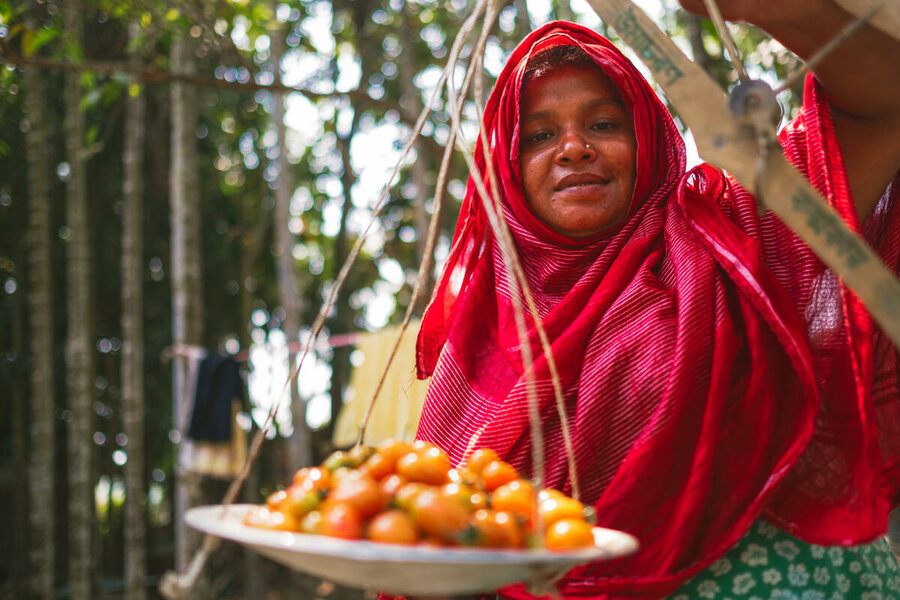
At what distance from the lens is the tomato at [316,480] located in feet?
3.18

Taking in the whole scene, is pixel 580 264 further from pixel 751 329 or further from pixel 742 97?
pixel 742 97

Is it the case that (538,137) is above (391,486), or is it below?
above

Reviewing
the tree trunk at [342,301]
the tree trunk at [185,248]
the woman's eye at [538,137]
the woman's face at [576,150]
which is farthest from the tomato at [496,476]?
the tree trunk at [342,301]

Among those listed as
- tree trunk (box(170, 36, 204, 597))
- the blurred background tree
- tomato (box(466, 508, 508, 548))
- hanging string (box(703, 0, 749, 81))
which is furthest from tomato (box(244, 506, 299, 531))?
tree trunk (box(170, 36, 204, 597))

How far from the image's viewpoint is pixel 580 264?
1.40m

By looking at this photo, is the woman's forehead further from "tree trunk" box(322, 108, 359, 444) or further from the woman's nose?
"tree trunk" box(322, 108, 359, 444)

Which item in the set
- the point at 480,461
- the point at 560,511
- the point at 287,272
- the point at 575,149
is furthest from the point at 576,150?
the point at 287,272

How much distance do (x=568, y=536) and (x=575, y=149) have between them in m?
0.81

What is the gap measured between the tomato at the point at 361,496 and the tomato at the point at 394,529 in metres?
0.03

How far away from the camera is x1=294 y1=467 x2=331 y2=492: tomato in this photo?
3.18ft

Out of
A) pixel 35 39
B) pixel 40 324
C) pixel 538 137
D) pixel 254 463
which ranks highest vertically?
pixel 35 39

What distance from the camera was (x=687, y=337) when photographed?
1112 millimetres

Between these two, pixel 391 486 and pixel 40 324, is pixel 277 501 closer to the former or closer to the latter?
pixel 391 486

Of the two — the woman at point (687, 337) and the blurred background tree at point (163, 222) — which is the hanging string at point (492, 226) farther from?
the blurred background tree at point (163, 222)
